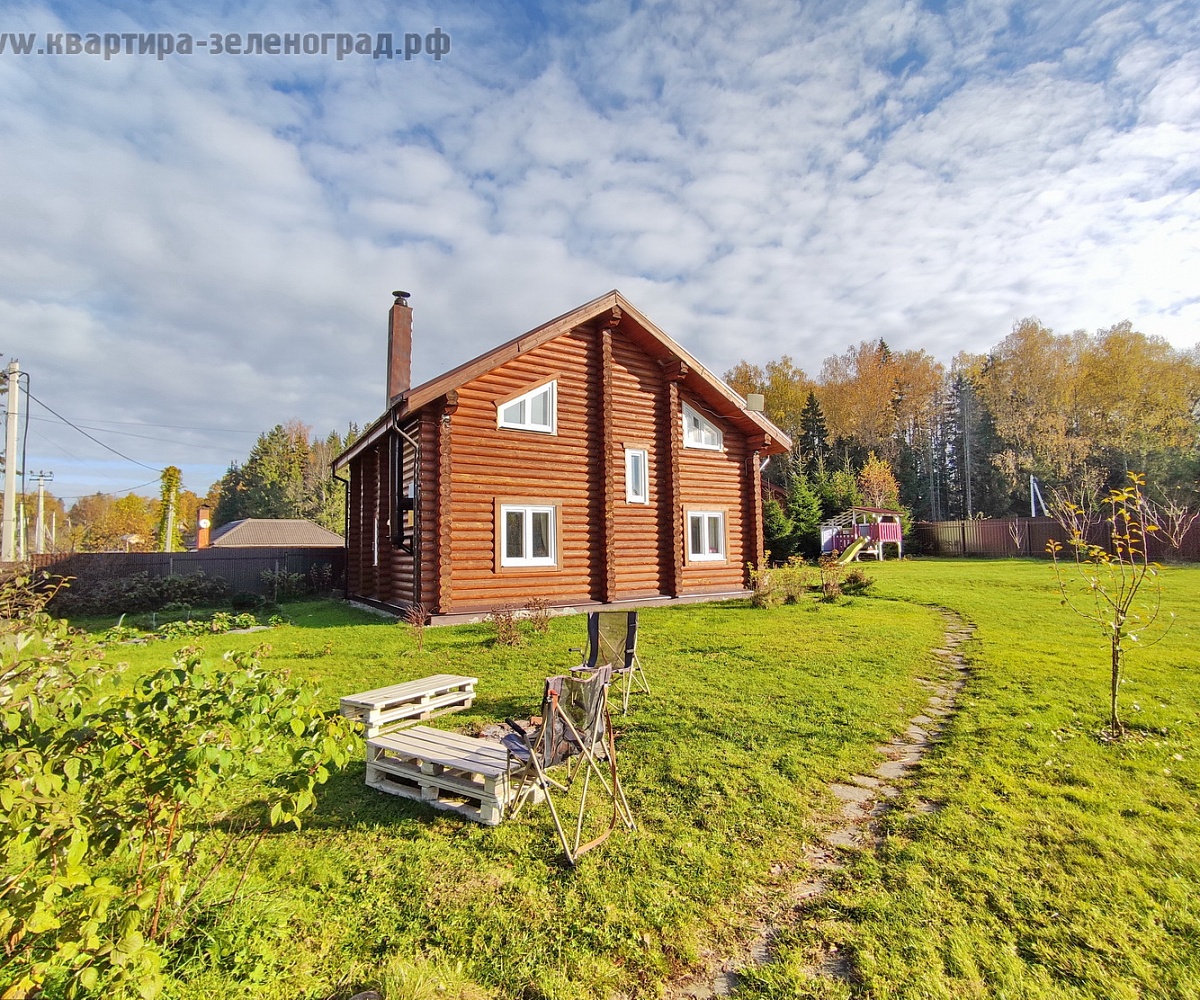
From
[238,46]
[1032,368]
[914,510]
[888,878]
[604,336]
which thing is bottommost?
[888,878]

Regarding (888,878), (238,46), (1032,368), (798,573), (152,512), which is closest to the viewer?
(888,878)

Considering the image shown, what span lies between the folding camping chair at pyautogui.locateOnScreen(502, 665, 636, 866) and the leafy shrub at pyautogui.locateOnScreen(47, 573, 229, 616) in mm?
15909

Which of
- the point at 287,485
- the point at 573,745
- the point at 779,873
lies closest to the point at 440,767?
the point at 573,745

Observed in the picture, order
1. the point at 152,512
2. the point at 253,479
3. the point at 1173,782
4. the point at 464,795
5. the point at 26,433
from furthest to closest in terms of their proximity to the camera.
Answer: the point at 152,512 < the point at 253,479 < the point at 26,433 < the point at 1173,782 < the point at 464,795

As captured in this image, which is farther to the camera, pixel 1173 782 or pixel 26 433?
pixel 26 433

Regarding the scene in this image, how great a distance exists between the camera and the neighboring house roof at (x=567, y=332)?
11969 mm

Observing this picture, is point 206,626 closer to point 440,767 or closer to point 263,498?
point 440,767

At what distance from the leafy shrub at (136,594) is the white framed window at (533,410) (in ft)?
34.6

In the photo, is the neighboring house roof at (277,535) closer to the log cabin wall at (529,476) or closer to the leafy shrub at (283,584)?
the leafy shrub at (283,584)

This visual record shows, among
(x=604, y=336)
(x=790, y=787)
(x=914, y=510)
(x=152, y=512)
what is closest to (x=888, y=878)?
(x=790, y=787)

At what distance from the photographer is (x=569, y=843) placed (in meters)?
3.86

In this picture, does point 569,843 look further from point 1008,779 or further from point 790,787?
point 1008,779

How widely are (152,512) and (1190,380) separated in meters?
109

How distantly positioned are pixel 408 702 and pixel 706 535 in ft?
37.6
